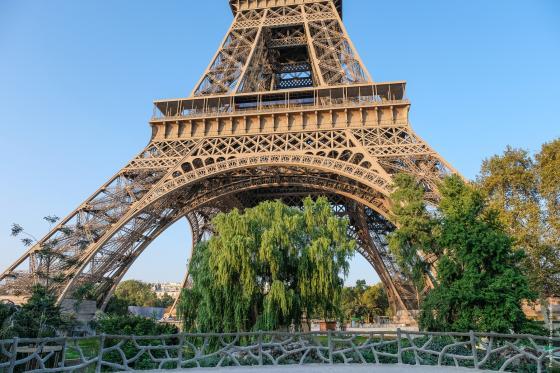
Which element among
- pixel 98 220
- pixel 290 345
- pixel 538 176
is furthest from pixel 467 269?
pixel 98 220

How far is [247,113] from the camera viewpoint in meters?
22.5

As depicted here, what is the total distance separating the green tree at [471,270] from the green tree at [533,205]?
10.8ft

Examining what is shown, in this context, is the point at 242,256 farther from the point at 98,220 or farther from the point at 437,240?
the point at 98,220

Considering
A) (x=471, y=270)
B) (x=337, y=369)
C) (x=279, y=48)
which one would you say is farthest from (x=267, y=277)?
(x=279, y=48)

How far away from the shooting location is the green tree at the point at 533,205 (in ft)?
55.3

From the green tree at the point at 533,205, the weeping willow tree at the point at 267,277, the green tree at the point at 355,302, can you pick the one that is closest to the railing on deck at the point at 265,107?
the green tree at the point at 533,205

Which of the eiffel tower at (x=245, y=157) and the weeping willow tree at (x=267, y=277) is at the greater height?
the eiffel tower at (x=245, y=157)

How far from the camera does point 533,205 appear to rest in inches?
686

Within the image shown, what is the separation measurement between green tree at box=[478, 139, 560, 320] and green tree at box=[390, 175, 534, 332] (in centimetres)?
330

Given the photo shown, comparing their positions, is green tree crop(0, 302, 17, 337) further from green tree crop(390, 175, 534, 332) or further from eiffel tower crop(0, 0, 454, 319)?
green tree crop(390, 175, 534, 332)

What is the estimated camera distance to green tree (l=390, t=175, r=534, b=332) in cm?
1222

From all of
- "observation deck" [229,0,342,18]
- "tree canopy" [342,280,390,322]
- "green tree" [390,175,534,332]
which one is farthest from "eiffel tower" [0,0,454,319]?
"tree canopy" [342,280,390,322]

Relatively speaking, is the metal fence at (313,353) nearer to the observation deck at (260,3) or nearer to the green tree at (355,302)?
the observation deck at (260,3)

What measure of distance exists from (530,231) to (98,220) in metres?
20.0
